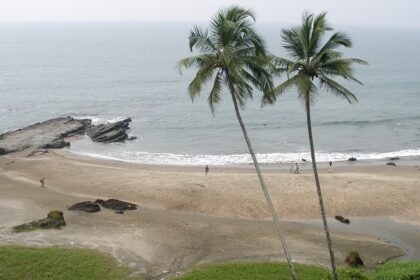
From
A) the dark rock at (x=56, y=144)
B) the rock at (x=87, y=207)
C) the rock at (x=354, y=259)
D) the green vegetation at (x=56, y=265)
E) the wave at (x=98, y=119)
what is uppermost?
the rock at (x=354, y=259)

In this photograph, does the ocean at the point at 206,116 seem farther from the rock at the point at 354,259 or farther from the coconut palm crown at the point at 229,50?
the coconut palm crown at the point at 229,50

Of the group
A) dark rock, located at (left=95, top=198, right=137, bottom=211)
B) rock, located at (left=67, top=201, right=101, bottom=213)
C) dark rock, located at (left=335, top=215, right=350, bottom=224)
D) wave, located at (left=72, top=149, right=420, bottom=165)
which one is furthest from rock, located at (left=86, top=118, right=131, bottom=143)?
dark rock, located at (left=335, top=215, right=350, bottom=224)

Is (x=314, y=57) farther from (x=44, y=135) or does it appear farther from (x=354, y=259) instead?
(x=44, y=135)

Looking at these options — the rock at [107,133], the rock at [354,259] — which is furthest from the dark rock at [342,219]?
the rock at [107,133]

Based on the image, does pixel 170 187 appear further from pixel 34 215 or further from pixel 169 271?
pixel 169 271

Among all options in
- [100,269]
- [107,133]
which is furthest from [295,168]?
[100,269]

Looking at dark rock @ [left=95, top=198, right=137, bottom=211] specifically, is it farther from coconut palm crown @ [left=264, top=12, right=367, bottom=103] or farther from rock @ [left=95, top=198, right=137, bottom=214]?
coconut palm crown @ [left=264, top=12, right=367, bottom=103]
